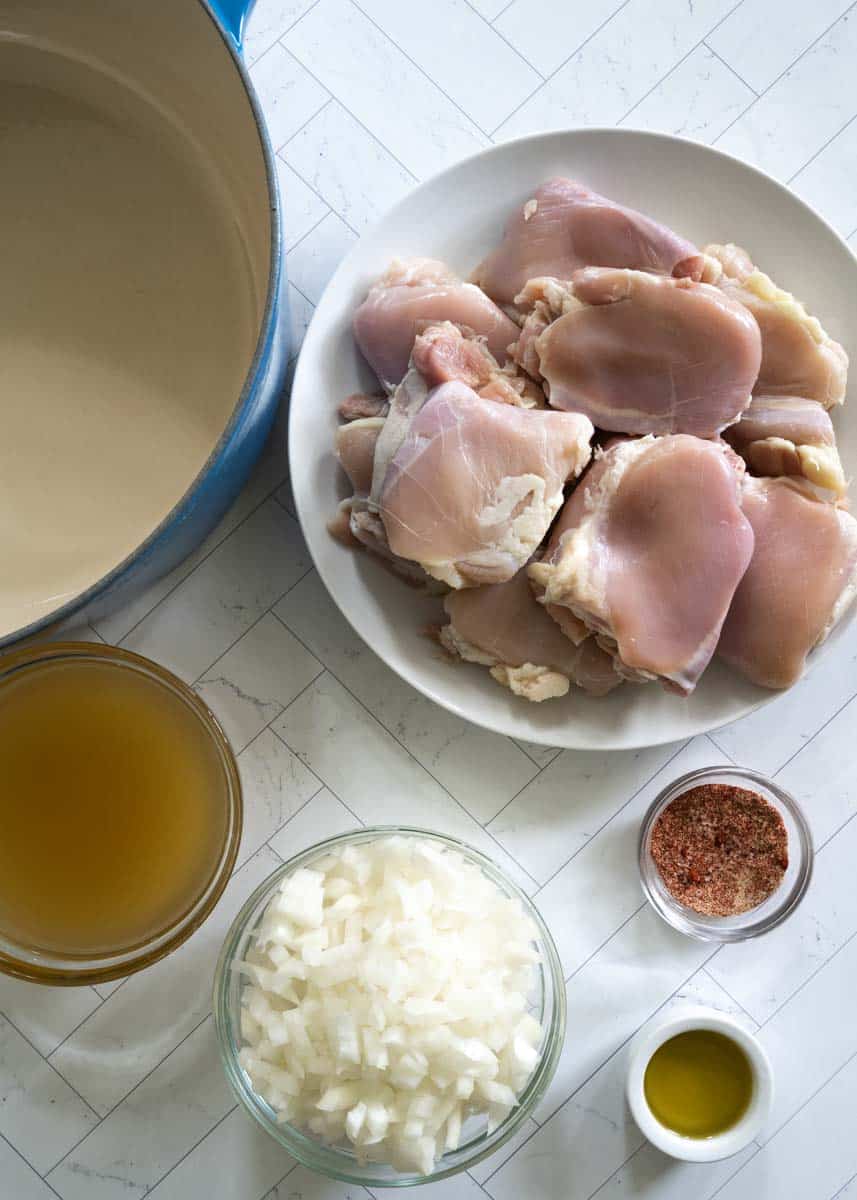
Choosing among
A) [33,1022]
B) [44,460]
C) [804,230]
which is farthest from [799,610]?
[33,1022]

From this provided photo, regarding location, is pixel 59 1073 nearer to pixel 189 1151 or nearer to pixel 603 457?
pixel 189 1151

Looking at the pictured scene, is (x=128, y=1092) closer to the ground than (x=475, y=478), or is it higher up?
closer to the ground

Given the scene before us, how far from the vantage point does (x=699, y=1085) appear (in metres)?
1.34

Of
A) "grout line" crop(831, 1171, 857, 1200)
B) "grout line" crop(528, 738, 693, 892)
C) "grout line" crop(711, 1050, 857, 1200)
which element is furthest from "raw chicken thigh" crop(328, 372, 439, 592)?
"grout line" crop(831, 1171, 857, 1200)

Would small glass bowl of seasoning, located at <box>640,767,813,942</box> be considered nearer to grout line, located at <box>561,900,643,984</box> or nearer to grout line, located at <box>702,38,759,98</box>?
grout line, located at <box>561,900,643,984</box>

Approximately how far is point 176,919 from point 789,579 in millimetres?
771

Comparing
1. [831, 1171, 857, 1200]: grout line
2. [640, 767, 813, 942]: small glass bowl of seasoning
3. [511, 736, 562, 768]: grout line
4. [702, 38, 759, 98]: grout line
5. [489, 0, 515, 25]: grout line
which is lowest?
[831, 1171, 857, 1200]: grout line

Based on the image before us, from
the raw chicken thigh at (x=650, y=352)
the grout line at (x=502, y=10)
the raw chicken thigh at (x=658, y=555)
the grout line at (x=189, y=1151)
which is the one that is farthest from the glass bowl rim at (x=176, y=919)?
the grout line at (x=502, y=10)

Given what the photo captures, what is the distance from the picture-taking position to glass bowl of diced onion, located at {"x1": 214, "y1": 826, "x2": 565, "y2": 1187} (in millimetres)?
1136

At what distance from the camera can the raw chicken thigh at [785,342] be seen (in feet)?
3.97

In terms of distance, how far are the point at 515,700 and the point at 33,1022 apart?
27.8 inches

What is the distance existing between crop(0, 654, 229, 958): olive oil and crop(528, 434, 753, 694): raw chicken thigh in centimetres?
46

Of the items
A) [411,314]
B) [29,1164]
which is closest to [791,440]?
[411,314]

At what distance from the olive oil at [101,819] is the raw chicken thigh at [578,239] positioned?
2.07 feet
